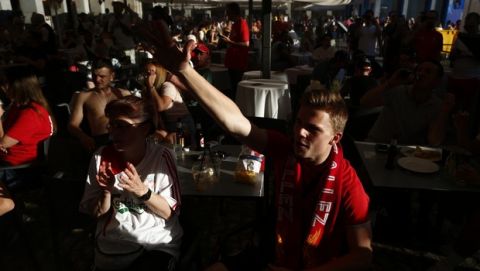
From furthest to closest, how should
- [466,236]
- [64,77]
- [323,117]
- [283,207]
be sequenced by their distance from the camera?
1. [64,77]
2. [466,236]
3. [283,207]
4. [323,117]

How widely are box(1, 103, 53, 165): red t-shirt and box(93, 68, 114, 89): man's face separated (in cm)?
56

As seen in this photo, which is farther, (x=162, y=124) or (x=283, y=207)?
(x=162, y=124)

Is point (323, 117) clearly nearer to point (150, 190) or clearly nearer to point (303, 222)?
point (303, 222)

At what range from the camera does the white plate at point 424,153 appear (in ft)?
9.52

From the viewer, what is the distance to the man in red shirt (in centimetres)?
670

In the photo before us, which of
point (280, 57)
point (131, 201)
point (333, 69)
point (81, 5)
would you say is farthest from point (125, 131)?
point (81, 5)

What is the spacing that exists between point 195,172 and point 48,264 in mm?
1588

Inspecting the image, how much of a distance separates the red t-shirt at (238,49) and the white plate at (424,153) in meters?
4.42

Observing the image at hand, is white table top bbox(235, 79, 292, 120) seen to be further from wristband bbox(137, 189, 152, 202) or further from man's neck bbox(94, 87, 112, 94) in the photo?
wristband bbox(137, 189, 152, 202)

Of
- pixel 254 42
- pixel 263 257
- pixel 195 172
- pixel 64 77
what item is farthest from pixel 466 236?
pixel 254 42

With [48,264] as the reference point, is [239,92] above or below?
above

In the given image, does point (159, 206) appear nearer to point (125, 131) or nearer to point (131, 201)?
point (131, 201)

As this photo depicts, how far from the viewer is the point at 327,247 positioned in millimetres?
1692

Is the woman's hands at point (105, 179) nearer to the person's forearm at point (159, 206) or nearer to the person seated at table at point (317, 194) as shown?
the person's forearm at point (159, 206)
